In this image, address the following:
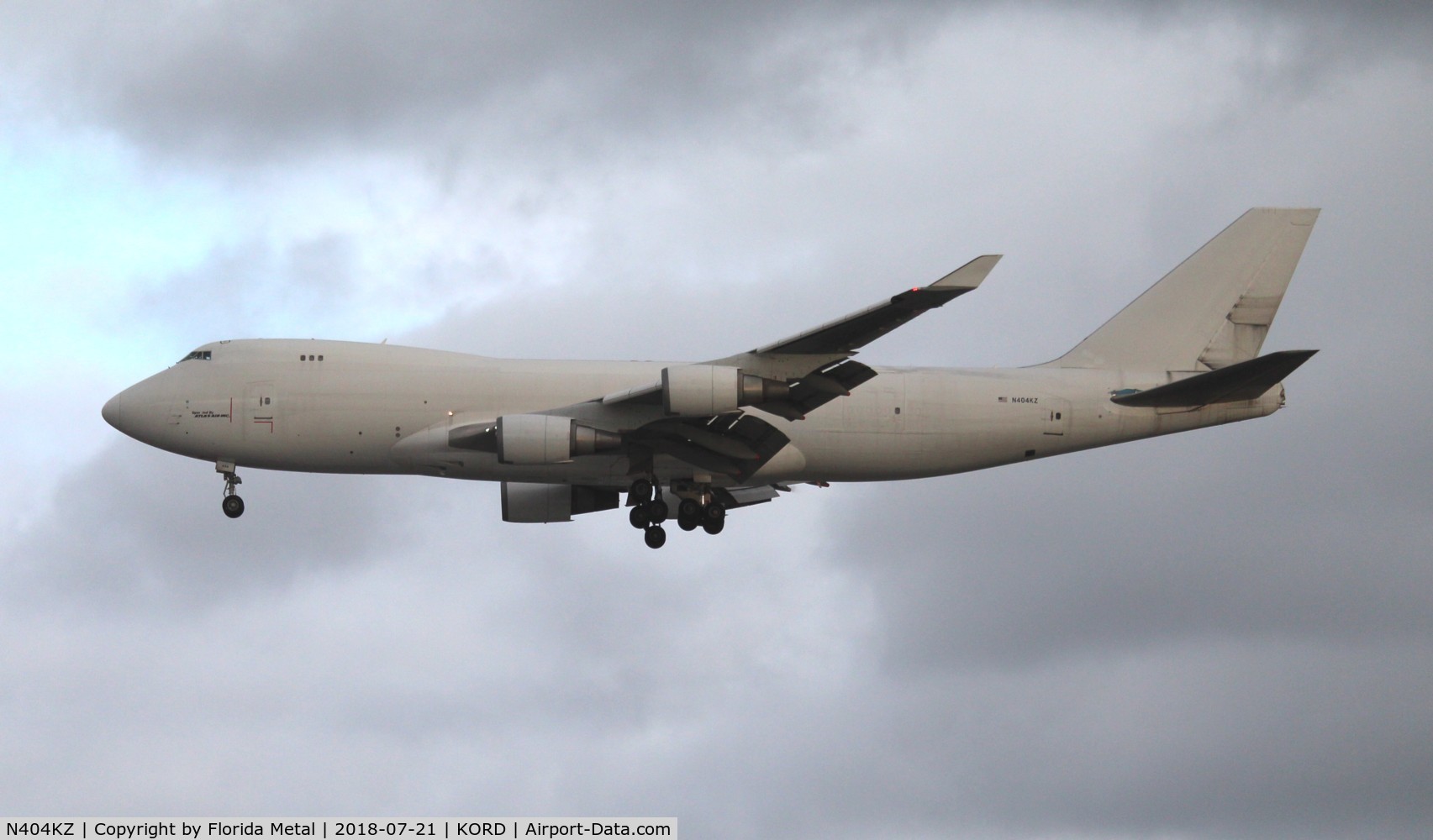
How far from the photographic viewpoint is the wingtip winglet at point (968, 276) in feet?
114

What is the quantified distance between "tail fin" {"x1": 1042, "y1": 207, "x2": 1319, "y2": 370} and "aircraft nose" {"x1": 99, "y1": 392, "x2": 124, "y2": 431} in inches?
950

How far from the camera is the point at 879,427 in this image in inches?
1704

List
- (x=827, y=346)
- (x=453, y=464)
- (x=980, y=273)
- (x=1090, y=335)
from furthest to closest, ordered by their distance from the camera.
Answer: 1. (x=1090, y=335)
2. (x=453, y=464)
3. (x=827, y=346)
4. (x=980, y=273)

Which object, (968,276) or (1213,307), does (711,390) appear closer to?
(968,276)

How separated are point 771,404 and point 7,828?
18.5 meters

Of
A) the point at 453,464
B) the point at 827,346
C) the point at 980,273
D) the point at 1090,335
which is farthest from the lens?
the point at 1090,335

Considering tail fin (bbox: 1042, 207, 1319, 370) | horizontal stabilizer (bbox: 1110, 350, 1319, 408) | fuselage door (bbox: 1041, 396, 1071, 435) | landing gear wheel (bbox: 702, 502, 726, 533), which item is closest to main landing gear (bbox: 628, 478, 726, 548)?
landing gear wheel (bbox: 702, 502, 726, 533)

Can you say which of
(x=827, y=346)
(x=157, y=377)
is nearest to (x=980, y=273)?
(x=827, y=346)

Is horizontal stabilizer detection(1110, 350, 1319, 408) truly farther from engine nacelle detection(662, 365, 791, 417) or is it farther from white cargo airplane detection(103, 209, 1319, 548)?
engine nacelle detection(662, 365, 791, 417)

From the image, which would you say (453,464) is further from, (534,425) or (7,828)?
(7,828)

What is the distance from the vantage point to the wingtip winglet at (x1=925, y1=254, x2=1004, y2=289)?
34688 millimetres

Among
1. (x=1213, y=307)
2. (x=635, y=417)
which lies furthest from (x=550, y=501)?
(x=1213, y=307)

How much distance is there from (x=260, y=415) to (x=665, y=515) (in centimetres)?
1045

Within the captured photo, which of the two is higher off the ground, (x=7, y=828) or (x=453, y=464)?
(x=453, y=464)
